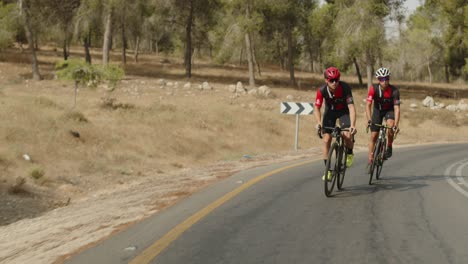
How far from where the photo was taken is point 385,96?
10.5 metres

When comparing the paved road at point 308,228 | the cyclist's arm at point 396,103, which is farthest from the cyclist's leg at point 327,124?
the cyclist's arm at point 396,103

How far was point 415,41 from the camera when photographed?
65812mm

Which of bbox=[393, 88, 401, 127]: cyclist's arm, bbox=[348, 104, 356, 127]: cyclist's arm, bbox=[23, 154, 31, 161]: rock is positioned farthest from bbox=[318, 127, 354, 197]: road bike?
bbox=[23, 154, 31, 161]: rock

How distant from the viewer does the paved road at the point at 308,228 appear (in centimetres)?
531

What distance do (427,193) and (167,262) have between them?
20.5ft

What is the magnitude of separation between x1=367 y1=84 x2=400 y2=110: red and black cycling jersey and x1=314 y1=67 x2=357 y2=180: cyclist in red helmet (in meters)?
1.45

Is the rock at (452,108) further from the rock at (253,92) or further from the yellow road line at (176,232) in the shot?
the yellow road line at (176,232)

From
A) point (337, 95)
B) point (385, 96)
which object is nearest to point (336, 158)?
point (337, 95)

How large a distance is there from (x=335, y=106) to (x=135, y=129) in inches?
598

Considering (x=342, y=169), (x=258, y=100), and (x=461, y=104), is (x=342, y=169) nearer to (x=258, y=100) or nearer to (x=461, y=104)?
(x=258, y=100)

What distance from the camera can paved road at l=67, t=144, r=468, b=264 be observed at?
531 cm

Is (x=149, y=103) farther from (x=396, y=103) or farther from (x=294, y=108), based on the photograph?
(x=396, y=103)

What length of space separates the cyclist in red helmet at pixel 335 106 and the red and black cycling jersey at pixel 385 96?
1.45 m

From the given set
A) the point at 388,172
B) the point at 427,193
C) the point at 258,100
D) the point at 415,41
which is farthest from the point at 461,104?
the point at 427,193
